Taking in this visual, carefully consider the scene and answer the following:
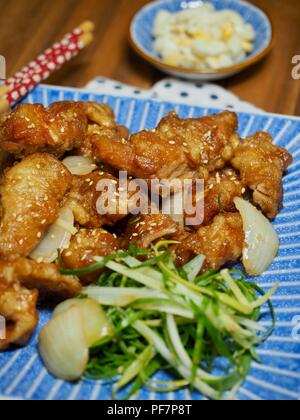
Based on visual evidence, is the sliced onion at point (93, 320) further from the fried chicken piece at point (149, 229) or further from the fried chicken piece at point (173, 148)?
the fried chicken piece at point (173, 148)

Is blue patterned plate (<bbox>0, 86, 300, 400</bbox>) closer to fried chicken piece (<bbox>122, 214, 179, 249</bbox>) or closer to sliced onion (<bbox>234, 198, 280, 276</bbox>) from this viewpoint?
sliced onion (<bbox>234, 198, 280, 276</bbox>)

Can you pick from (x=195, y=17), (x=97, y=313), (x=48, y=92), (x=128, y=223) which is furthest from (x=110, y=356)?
(x=195, y=17)

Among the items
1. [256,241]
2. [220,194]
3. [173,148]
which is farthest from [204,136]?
[256,241]

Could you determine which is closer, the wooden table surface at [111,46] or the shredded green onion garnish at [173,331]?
the shredded green onion garnish at [173,331]

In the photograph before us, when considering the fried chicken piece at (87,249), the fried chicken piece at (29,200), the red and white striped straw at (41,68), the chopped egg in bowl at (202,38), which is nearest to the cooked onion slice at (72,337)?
the fried chicken piece at (87,249)

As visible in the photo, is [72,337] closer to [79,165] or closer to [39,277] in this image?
[39,277]

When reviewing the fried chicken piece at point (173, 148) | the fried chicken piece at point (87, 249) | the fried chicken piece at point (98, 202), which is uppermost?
the fried chicken piece at point (173, 148)

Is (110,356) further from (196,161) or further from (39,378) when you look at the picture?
(196,161)
